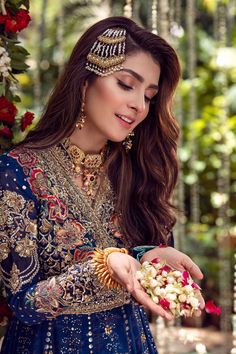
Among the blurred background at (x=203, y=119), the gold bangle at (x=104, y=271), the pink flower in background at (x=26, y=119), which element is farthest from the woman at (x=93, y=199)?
the blurred background at (x=203, y=119)

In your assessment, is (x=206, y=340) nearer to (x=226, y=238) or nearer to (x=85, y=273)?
(x=226, y=238)

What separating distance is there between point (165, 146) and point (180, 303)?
71cm

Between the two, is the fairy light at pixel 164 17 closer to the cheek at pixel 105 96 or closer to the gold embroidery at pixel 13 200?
the cheek at pixel 105 96

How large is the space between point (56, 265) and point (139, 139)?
1.77 feet

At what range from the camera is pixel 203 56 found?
26.7 ft

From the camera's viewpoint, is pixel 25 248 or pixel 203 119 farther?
pixel 203 119

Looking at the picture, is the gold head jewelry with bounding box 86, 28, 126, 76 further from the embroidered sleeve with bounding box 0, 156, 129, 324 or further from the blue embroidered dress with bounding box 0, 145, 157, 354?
the embroidered sleeve with bounding box 0, 156, 129, 324

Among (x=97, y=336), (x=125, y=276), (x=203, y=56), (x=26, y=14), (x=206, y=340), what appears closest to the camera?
(x=125, y=276)

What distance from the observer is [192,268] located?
2502 mm

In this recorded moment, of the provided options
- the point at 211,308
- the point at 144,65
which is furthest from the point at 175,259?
the point at 144,65

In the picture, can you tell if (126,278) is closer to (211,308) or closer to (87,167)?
(211,308)

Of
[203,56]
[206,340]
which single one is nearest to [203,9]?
[203,56]

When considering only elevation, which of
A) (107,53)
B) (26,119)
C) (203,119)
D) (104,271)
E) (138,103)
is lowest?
(203,119)

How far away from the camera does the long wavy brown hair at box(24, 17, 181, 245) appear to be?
270 cm
